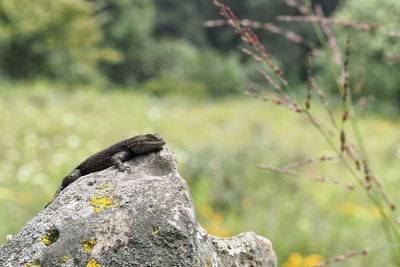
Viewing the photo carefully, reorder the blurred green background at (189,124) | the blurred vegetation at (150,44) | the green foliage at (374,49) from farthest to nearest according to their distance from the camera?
the blurred vegetation at (150,44), the green foliage at (374,49), the blurred green background at (189,124)

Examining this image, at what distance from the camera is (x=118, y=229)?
5.39 ft

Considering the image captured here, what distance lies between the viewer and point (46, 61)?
23.1 meters

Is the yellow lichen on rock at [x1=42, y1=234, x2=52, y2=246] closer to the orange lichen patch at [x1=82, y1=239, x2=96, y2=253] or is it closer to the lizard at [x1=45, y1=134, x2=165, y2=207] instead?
the orange lichen patch at [x1=82, y1=239, x2=96, y2=253]

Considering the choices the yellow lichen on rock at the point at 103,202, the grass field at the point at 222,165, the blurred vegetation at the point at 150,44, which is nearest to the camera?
the yellow lichen on rock at the point at 103,202

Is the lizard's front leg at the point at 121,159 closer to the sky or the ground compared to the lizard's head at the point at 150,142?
closer to the ground

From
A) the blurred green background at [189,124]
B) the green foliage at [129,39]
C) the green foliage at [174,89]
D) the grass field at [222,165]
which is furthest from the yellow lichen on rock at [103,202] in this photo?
the green foliage at [129,39]

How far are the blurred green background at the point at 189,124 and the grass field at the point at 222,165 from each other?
24 mm

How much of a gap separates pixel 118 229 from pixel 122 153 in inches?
13.2

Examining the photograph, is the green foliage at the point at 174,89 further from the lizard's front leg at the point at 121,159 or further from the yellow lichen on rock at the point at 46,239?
the yellow lichen on rock at the point at 46,239

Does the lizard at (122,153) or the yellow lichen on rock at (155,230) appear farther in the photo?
the lizard at (122,153)

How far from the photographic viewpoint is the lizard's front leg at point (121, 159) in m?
1.88

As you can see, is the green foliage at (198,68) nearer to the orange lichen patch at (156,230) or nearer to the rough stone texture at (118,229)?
the rough stone texture at (118,229)

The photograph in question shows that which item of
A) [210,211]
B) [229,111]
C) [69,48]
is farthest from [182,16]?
[210,211]

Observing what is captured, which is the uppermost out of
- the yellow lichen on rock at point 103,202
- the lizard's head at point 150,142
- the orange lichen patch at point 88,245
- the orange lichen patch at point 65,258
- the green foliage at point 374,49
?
the green foliage at point 374,49
